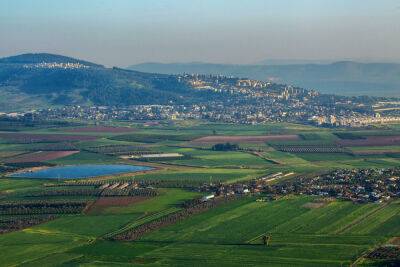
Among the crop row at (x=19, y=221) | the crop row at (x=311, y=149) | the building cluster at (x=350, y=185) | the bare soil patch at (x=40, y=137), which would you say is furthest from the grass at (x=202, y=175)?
the bare soil patch at (x=40, y=137)

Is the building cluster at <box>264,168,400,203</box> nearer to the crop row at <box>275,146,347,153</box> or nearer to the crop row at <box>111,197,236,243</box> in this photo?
the crop row at <box>111,197,236,243</box>

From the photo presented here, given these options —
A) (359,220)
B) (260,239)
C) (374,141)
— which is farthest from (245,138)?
(260,239)

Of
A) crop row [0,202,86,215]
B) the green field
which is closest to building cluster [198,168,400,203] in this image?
the green field

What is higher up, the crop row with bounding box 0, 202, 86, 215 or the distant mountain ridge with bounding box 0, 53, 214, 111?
the distant mountain ridge with bounding box 0, 53, 214, 111

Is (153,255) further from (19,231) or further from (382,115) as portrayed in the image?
(382,115)

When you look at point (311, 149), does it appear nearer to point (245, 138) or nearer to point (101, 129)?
point (245, 138)

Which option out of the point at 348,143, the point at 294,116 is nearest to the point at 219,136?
the point at 348,143
